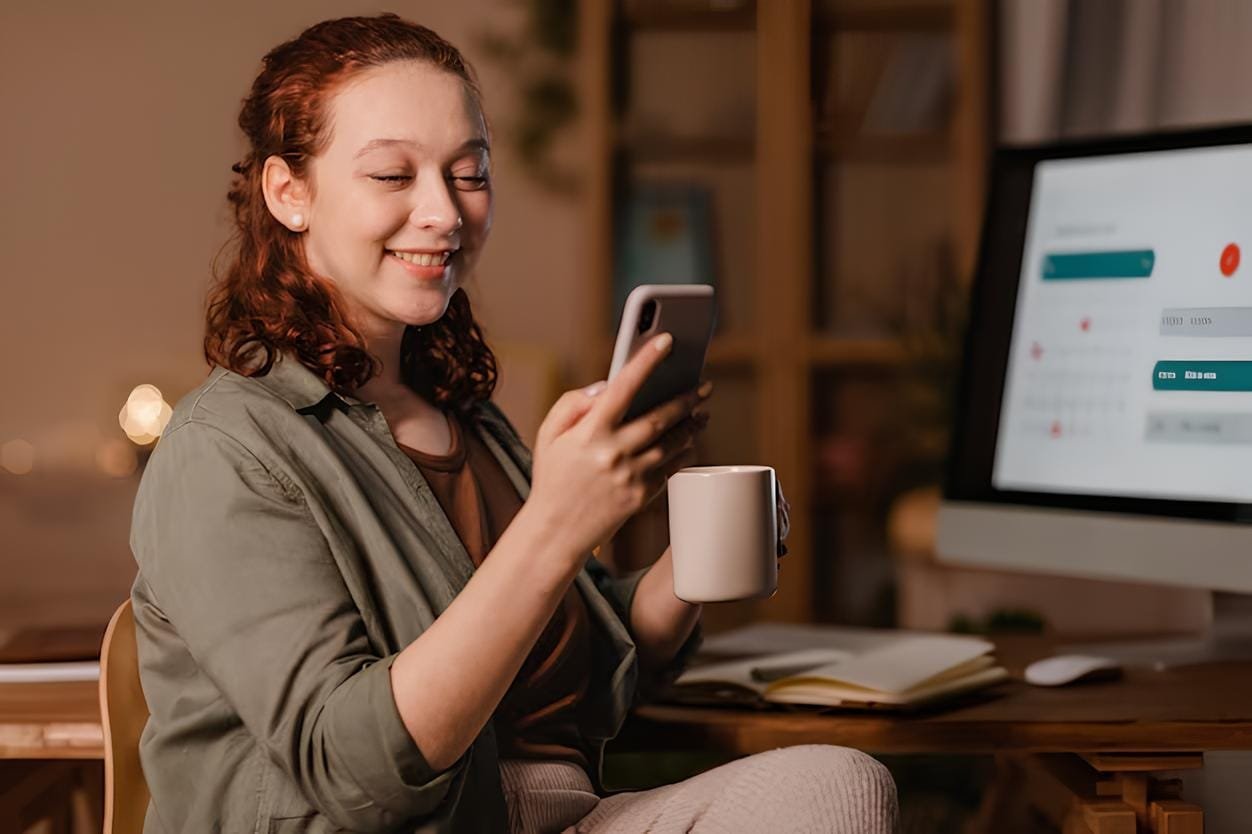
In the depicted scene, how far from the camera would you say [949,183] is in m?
3.30

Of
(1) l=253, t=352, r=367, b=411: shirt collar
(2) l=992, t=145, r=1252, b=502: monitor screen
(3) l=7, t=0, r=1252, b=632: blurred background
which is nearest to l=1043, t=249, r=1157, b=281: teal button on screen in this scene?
(2) l=992, t=145, r=1252, b=502: monitor screen

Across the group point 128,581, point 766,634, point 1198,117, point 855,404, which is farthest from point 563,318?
point 766,634

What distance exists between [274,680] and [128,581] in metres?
2.81

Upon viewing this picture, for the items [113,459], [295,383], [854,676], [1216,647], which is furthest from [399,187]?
[113,459]

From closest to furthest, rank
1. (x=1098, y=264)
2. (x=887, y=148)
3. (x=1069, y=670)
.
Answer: (x=1069, y=670) < (x=1098, y=264) < (x=887, y=148)

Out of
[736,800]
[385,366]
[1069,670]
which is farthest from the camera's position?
[1069,670]

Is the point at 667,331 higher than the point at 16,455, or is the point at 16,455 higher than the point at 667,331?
the point at 667,331

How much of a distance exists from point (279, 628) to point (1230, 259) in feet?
2.98

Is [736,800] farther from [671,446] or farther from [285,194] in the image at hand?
[285,194]

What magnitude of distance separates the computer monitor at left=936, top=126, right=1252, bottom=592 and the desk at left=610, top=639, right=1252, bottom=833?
161mm

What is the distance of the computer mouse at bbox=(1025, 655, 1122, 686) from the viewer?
120cm

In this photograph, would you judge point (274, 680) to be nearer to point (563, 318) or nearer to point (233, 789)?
point (233, 789)

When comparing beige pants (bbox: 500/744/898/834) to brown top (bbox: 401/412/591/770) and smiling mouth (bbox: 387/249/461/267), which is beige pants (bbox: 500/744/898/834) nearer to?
brown top (bbox: 401/412/591/770)

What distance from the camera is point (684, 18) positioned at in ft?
10.2
